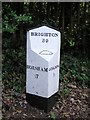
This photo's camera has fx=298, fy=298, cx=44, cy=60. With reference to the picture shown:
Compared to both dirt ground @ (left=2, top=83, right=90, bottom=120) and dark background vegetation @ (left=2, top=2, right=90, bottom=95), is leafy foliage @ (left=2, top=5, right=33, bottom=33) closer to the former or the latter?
dark background vegetation @ (left=2, top=2, right=90, bottom=95)

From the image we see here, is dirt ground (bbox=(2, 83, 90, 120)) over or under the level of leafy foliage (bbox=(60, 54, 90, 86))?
under

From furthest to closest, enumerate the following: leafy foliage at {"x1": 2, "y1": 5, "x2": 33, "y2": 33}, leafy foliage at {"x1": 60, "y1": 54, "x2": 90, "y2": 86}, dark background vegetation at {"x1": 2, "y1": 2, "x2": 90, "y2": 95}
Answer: leafy foliage at {"x1": 60, "y1": 54, "x2": 90, "y2": 86} → dark background vegetation at {"x1": 2, "y1": 2, "x2": 90, "y2": 95} → leafy foliage at {"x1": 2, "y1": 5, "x2": 33, "y2": 33}

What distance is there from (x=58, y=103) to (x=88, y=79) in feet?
3.84

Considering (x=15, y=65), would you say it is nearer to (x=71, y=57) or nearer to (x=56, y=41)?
(x=71, y=57)

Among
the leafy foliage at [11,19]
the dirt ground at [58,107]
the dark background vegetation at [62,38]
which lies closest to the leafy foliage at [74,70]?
the dark background vegetation at [62,38]

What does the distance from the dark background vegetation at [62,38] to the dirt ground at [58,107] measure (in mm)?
240

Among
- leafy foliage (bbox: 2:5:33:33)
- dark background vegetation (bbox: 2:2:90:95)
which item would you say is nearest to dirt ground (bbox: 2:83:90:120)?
dark background vegetation (bbox: 2:2:90:95)

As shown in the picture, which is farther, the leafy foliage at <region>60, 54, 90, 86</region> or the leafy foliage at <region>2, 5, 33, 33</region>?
the leafy foliage at <region>60, 54, 90, 86</region>

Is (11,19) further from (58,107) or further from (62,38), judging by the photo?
(62,38)

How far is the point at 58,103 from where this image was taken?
15.1 ft

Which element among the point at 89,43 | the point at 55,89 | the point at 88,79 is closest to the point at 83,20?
the point at 89,43

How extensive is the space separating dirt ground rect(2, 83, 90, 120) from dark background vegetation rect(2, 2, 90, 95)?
240 millimetres

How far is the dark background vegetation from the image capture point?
17.3 feet

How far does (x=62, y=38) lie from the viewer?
21.1 feet
